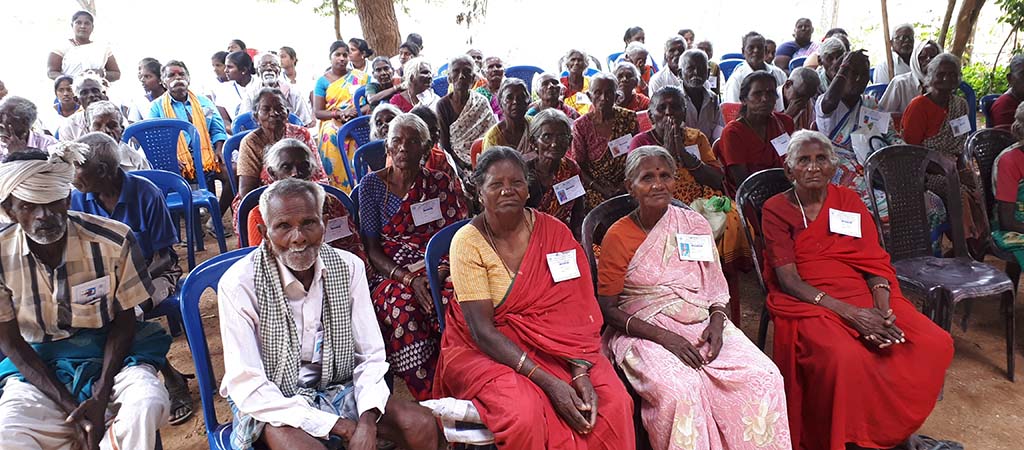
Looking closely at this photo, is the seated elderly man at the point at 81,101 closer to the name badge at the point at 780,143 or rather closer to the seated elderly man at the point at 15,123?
the seated elderly man at the point at 15,123

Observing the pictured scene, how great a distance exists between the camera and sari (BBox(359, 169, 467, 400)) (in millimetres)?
2775

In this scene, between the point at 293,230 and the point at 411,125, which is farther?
the point at 411,125

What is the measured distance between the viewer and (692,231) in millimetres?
2686

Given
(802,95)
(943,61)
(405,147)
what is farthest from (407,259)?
(943,61)

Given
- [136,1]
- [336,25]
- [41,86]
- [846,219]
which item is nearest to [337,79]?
[336,25]

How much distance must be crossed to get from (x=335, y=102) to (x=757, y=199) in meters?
4.51

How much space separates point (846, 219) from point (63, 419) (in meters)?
3.13

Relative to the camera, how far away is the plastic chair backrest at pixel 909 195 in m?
3.45

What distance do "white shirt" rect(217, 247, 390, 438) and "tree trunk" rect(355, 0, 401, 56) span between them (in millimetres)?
7044

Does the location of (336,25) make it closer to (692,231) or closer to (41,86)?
(41,86)

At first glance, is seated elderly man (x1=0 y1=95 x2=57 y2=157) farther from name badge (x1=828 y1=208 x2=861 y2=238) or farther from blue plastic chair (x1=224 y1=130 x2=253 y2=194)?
name badge (x1=828 y1=208 x2=861 y2=238)

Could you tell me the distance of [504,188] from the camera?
2.40 meters

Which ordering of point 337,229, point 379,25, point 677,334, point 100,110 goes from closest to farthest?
point 677,334
point 337,229
point 100,110
point 379,25

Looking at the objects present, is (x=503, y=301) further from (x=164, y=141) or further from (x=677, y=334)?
(x=164, y=141)
